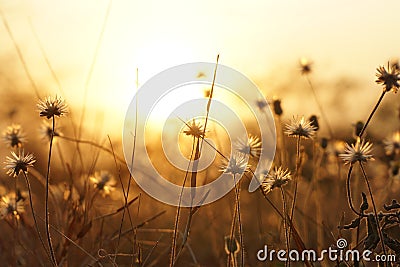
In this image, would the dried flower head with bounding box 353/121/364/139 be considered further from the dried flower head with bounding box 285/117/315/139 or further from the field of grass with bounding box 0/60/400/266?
the dried flower head with bounding box 285/117/315/139

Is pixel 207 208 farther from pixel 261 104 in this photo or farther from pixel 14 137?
pixel 14 137

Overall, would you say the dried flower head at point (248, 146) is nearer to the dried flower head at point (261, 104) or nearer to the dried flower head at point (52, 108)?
the dried flower head at point (52, 108)

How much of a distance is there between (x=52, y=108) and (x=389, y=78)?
2.47ft

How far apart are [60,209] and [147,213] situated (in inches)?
46.1

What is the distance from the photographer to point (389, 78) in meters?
1.60

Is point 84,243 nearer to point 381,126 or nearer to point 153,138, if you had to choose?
point 153,138

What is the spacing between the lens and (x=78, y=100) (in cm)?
300

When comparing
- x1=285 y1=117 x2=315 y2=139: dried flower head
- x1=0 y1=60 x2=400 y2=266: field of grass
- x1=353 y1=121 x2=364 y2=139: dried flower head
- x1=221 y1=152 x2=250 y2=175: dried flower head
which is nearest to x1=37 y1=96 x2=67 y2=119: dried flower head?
x1=0 y1=60 x2=400 y2=266: field of grass

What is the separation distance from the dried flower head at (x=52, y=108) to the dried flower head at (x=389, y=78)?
2.33 feet

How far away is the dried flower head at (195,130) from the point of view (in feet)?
5.49

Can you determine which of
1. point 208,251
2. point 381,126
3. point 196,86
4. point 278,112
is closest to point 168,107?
point 196,86

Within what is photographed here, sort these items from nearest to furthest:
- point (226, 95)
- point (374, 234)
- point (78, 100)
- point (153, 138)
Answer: point (374, 234), point (226, 95), point (78, 100), point (153, 138)

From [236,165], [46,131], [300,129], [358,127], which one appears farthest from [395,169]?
[46,131]

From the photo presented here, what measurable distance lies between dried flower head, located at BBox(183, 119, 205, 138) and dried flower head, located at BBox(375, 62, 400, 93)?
41 centimetres
